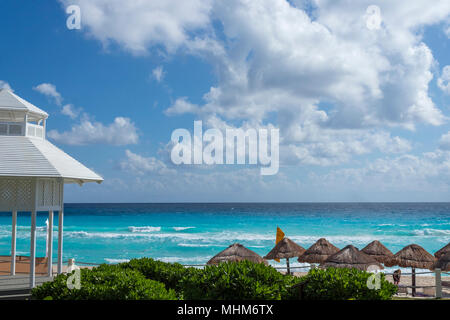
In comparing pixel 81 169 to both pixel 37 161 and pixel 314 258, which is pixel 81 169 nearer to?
pixel 37 161

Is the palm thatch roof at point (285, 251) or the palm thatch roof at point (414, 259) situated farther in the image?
the palm thatch roof at point (285, 251)

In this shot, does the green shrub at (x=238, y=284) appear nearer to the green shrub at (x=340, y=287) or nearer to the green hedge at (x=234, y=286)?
the green hedge at (x=234, y=286)

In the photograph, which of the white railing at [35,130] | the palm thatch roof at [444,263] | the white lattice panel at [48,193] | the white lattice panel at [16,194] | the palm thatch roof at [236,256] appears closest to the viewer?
the white lattice panel at [16,194]

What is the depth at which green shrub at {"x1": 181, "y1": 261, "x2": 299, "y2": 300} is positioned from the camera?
640cm

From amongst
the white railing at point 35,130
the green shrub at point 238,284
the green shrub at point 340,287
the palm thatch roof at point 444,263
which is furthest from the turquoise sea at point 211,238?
the green shrub at point 238,284

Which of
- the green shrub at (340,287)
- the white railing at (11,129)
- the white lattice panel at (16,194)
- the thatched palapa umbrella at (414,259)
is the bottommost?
the thatched palapa umbrella at (414,259)

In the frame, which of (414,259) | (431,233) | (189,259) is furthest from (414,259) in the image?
(431,233)

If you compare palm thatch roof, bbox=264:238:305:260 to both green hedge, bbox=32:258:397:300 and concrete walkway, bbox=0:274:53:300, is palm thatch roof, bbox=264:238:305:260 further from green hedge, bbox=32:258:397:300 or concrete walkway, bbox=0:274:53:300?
green hedge, bbox=32:258:397:300

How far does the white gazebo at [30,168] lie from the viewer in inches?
424

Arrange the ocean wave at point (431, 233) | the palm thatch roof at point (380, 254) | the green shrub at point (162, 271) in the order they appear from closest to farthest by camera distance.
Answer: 1. the green shrub at point (162, 271)
2. the palm thatch roof at point (380, 254)
3. the ocean wave at point (431, 233)

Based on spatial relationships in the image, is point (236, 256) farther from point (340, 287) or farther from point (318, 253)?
point (340, 287)

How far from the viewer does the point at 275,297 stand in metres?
6.53

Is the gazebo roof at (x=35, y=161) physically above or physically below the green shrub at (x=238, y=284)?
above
